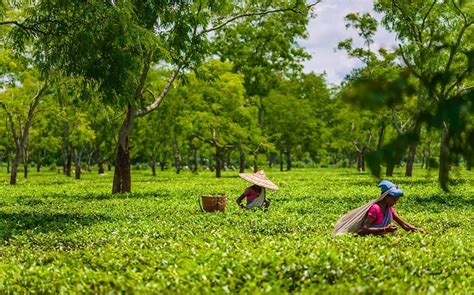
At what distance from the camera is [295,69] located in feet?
190

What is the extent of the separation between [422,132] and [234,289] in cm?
371

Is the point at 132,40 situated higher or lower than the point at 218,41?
lower

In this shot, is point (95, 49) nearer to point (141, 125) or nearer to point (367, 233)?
point (367, 233)

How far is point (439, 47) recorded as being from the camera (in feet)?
15.3

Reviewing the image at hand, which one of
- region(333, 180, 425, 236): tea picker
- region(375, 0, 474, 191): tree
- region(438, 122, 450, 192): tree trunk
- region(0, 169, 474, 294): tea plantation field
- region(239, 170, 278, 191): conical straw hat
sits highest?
region(375, 0, 474, 191): tree

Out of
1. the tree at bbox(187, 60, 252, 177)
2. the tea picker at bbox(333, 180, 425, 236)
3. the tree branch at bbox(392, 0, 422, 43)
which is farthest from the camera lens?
the tree at bbox(187, 60, 252, 177)

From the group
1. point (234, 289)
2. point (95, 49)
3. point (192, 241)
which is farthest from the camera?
point (95, 49)

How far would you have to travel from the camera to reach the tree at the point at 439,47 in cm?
423

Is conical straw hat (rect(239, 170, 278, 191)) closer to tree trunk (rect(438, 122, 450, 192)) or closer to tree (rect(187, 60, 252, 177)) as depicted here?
tree trunk (rect(438, 122, 450, 192))

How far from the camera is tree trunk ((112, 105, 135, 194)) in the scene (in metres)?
27.5

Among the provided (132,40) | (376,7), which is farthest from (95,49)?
(376,7)

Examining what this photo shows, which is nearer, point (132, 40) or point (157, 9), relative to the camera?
point (132, 40)

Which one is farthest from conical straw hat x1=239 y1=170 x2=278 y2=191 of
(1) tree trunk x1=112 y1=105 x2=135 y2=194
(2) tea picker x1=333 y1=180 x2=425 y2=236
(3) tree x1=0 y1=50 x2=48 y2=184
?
(3) tree x1=0 y1=50 x2=48 y2=184

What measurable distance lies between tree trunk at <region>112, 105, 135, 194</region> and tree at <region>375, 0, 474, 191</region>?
12596 mm
